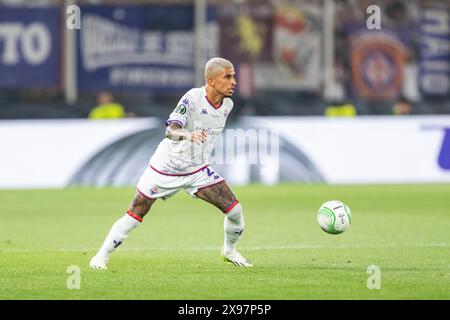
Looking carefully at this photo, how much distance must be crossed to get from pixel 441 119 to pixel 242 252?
11.7 meters

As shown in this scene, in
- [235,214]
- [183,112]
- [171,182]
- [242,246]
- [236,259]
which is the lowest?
[242,246]

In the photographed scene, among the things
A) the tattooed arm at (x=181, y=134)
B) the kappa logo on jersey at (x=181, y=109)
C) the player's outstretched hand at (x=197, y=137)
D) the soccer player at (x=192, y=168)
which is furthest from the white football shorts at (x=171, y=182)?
the player's outstretched hand at (x=197, y=137)

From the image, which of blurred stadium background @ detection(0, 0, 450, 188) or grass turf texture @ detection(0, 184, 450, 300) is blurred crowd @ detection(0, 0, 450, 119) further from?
grass turf texture @ detection(0, 184, 450, 300)

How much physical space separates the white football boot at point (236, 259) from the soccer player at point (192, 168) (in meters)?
0.52

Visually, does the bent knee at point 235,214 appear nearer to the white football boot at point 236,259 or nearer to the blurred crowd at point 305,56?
the white football boot at point 236,259

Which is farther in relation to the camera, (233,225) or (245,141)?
(245,141)

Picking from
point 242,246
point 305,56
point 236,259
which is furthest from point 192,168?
point 305,56

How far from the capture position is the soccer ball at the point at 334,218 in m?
12.1

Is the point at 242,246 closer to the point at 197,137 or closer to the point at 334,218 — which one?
the point at 334,218

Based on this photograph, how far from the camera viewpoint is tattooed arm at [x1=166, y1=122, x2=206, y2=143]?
1081 centimetres

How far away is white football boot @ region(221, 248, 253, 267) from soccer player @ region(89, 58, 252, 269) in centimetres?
52

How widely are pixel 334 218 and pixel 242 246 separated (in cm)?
251

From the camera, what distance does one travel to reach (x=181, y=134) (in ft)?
36.1

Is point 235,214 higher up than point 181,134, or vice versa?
point 181,134
